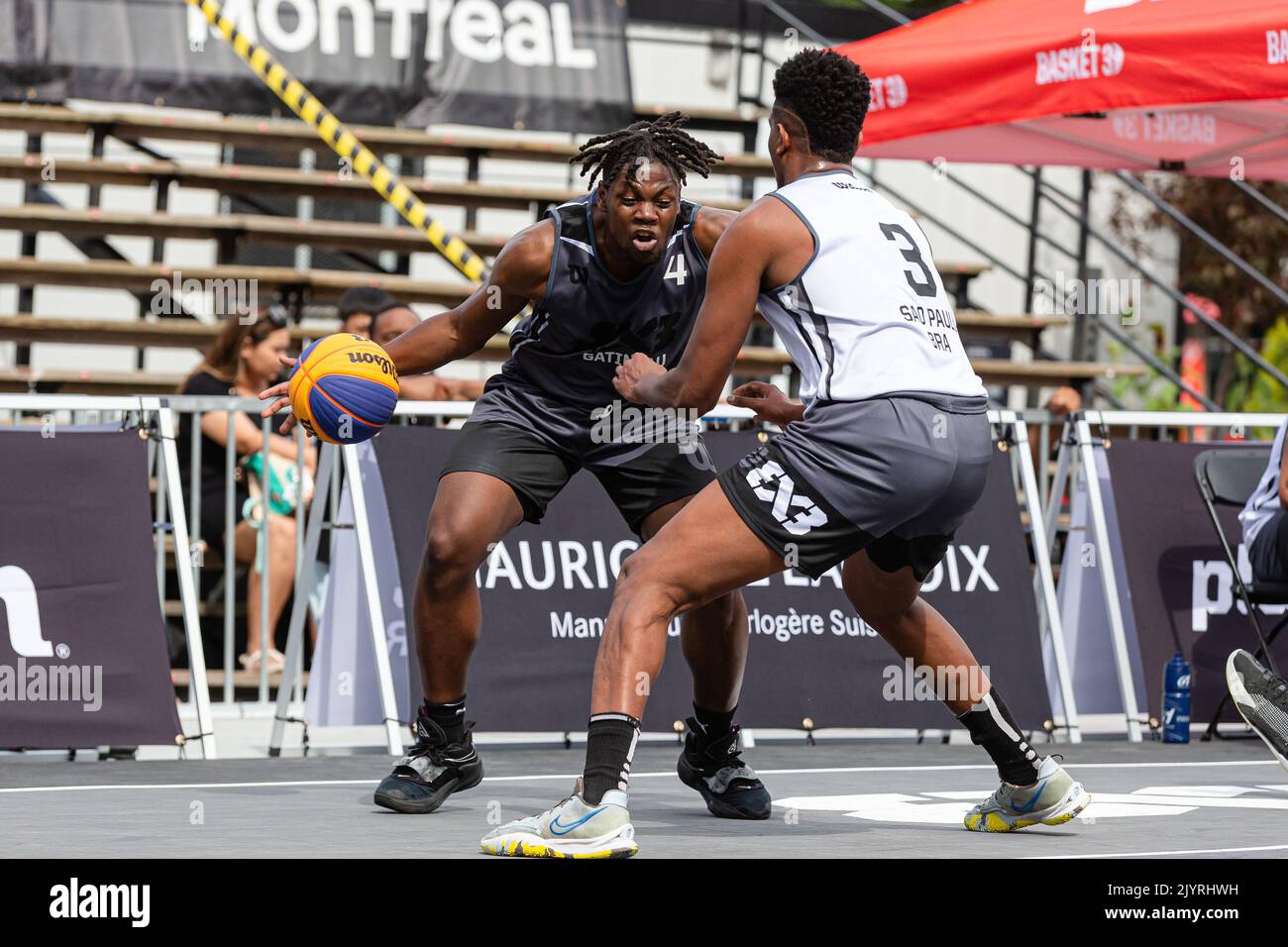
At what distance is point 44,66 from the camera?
12734 millimetres

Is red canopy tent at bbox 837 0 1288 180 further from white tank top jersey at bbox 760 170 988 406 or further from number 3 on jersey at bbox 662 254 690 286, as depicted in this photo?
white tank top jersey at bbox 760 170 988 406

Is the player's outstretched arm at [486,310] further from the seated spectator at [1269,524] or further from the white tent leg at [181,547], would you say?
the seated spectator at [1269,524]

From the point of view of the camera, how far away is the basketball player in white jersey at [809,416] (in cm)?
480

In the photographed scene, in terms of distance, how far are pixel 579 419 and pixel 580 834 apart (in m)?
1.61

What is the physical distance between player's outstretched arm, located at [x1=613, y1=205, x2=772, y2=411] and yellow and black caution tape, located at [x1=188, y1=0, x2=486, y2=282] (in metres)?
4.89

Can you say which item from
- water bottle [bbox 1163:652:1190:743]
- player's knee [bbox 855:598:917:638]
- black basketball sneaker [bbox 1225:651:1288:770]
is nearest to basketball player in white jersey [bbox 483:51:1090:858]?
player's knee [bbox 855:598:917:638]

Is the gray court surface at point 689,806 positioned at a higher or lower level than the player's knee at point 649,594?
lower

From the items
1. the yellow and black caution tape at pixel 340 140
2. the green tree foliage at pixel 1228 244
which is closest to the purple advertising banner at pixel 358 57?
the yellow and black caution tape at pixel 340 140

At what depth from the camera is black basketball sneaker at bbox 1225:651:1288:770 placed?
20.4 ft

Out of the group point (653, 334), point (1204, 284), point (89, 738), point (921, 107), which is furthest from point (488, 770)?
point (1204, 284)

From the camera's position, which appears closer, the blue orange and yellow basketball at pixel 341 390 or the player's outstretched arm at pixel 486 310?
the blue orange and yellow basketball at pixel 341 390

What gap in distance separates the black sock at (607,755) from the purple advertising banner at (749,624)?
123 inches

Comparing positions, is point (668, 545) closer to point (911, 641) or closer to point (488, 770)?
point (911, 641)
